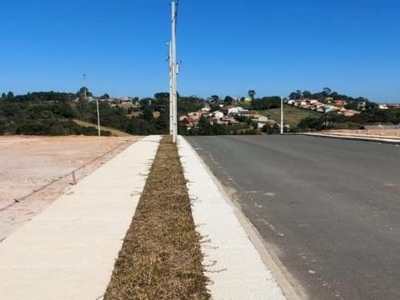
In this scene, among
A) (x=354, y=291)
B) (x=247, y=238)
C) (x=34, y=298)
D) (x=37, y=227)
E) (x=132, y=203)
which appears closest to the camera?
(x=34, y=298)

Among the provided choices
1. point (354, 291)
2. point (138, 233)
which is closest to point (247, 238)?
point (138, 233)

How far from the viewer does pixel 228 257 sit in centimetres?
553

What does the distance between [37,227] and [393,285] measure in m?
4.46

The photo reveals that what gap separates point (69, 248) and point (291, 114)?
93456 millimetres

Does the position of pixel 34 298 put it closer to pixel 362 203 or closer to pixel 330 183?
pixel 362 203

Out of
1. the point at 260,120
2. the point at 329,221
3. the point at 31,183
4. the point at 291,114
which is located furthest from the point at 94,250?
the point at 291,114

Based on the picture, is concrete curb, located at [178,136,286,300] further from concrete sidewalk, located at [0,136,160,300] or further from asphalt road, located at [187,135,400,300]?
concrete sidewalk, located at [0,136,160,300]

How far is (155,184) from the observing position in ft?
36.4

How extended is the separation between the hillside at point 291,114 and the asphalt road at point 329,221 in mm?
72430

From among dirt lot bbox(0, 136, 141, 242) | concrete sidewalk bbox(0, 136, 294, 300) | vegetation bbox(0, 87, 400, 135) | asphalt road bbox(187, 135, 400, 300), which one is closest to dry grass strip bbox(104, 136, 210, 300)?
concrete sidewalk bbox(0, 136, 294, 300)

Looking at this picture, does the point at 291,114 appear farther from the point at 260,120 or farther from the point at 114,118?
the point at 114,118

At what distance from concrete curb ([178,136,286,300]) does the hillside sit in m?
77.8

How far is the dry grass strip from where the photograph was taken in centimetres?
442

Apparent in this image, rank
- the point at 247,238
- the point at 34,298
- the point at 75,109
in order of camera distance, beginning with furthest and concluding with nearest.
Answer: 1. the point at 75,109
2. the point at 247,238
3. the point at 34,298
